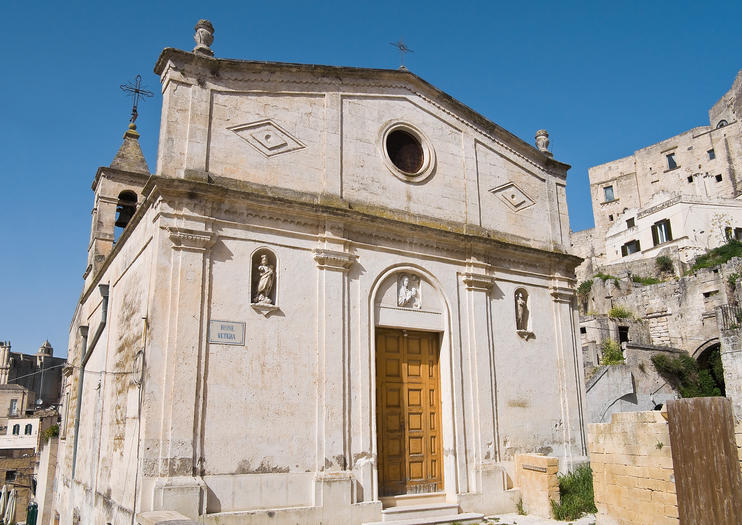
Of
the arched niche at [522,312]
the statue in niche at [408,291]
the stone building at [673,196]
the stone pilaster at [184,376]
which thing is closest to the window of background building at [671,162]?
the stone building at [673,196]

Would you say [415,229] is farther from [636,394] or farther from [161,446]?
[636,394]

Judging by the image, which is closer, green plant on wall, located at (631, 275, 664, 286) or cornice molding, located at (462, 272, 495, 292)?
cornice molding, located at (462, 272, 495, 292)

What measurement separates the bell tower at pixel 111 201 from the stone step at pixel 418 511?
1034cm

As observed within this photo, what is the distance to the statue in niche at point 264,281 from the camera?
10.2m

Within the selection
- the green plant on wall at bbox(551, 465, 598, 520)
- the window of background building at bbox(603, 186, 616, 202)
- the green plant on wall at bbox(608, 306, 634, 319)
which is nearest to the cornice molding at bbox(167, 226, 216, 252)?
the green plant on wall at bbox(551, 465, 598, 520)

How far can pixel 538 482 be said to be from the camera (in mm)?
11609

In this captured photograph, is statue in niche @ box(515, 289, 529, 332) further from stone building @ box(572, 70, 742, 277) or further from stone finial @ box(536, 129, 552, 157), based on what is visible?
stone building @ box(572, 70, 742, 277)

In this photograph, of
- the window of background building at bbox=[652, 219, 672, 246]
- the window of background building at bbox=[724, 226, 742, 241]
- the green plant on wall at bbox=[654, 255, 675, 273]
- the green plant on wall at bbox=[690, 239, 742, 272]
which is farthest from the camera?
the window of background building at bbox=[652, 219, 672, 246]

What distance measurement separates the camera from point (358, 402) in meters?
10.6

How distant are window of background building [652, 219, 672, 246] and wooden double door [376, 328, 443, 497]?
135 feet

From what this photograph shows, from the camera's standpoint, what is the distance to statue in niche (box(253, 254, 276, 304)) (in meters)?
10.2

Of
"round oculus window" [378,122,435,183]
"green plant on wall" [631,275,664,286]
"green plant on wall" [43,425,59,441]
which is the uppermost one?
"green plant on wall" [631,275,664,286]

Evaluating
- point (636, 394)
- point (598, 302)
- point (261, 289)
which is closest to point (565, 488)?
point (261, 289)

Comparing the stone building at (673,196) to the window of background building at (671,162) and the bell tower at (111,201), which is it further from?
the bell tower at (111,201)
